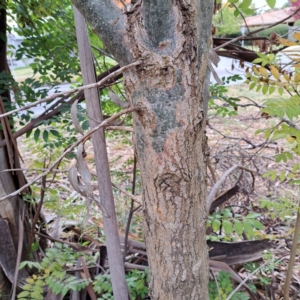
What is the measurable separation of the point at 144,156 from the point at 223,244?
613 millimetres

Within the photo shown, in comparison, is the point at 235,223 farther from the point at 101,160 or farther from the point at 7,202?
the point at 7,202

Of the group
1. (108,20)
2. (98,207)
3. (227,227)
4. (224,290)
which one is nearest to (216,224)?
(227,227)

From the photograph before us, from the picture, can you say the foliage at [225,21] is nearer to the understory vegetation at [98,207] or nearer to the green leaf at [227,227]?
the understory vegetation at [98,207]

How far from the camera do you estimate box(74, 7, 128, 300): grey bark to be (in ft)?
1.79

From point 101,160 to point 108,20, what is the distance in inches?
11.0

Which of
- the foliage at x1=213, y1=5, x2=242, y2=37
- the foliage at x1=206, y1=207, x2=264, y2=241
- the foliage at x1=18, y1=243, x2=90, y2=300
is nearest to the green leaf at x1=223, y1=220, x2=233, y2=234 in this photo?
the foliage at x1=206, y1=207, x2=264, y2=241

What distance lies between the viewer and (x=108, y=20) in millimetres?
394

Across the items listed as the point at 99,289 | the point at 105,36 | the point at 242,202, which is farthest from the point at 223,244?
the point at 242,202

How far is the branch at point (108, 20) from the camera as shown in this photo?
39 centimetres

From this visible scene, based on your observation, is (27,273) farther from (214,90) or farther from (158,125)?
(214,90)

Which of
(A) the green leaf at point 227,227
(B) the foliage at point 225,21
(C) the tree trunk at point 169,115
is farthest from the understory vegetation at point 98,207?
(B) the foliage at point 225,21

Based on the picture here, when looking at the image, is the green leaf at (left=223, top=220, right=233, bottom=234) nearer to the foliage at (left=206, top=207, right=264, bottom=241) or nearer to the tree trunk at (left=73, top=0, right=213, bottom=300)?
the foliage at (left=206, top=207, right=264, bottom=241)

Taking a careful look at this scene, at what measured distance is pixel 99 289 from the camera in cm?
76

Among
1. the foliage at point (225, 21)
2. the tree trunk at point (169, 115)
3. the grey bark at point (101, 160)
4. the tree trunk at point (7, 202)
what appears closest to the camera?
the tree trunk at point (169, 115)
